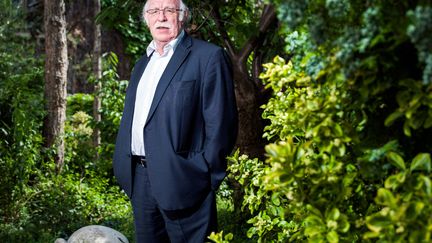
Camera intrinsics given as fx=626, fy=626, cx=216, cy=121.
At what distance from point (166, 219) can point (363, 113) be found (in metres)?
1.54

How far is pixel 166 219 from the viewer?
340 cm

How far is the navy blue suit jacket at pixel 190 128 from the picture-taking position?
10.5 feet

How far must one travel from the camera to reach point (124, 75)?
523 inches

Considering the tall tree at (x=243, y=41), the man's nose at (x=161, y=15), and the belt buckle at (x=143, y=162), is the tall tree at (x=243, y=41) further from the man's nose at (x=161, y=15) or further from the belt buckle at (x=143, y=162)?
the belt buckle at (x=143, y=162)

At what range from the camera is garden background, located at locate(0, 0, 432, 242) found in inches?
76.1

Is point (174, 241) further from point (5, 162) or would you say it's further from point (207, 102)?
point (5, 162)

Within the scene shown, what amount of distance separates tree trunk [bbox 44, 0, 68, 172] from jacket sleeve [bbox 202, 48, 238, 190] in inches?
209

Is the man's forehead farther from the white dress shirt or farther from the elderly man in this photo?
the white dress shirt

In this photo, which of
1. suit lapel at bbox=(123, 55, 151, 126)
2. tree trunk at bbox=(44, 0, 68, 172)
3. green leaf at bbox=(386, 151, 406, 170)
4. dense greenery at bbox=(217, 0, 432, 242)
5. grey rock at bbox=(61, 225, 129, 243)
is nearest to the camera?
dense greenery at bbox=(217, 0, 432, 242)

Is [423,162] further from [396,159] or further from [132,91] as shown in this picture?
[132,91]

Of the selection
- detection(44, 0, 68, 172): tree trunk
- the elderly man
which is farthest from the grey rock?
detection(44, 0, 68, 172): tree trunk

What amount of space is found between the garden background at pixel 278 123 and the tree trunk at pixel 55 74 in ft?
0.05

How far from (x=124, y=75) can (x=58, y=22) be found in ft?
16.8

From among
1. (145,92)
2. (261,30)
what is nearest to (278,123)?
(145,92)
